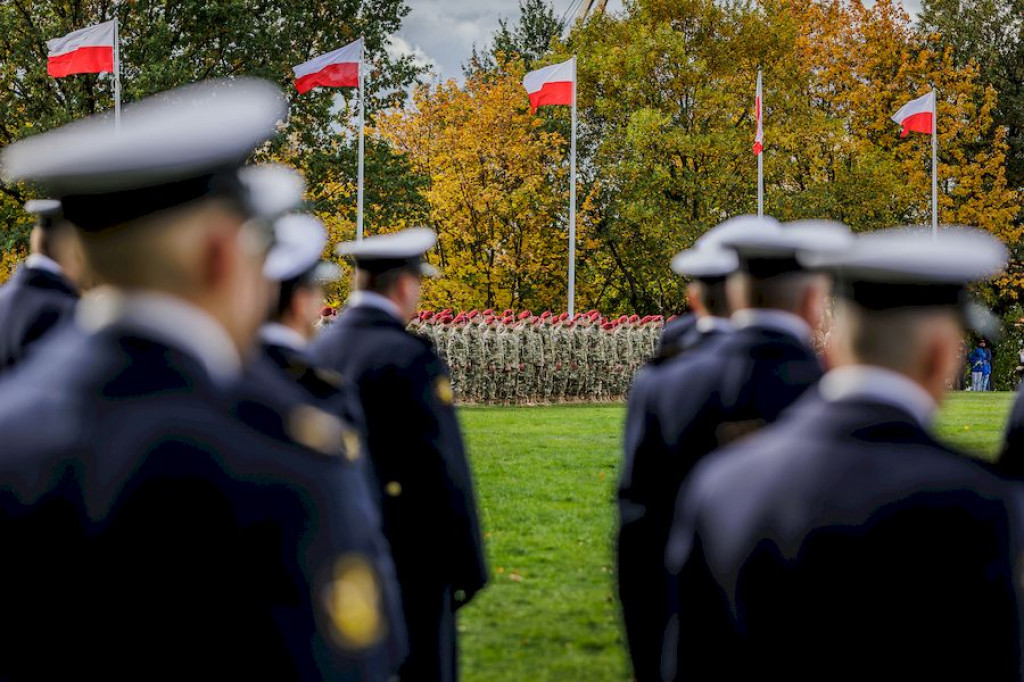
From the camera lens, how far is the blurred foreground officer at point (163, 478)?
5.18 feet

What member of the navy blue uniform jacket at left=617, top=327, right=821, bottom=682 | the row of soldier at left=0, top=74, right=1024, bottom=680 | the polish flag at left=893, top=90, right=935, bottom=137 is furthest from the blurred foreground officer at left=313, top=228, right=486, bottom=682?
the polish flag at left=893, top=90, right=935, bottom=137

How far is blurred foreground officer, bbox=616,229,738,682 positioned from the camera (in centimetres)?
413

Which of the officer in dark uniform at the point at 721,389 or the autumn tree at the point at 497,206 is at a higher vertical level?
the autumn tree at the point at 497,206

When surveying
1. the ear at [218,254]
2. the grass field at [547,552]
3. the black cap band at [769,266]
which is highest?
the ear at [218,254]

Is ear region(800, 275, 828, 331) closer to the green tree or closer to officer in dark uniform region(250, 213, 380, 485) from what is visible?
officer in dark uniform region(250, 213, 380, 485)

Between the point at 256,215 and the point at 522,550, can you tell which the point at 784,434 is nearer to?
the point at 256,215

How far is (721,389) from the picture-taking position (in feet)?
12.8

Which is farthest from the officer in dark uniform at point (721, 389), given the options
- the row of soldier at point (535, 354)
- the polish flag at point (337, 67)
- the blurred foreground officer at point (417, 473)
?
the polish flag at point (337, 67)

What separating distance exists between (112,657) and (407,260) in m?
3.21

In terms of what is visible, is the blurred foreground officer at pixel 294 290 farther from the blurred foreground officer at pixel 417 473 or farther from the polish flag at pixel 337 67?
the polish flag at pixel 337 67

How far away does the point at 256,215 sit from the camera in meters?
1.76

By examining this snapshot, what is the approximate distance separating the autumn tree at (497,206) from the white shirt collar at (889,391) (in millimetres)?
39727

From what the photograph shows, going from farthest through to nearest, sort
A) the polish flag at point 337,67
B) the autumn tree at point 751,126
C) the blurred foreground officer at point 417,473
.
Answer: the autumn tree at point 751,126 < the polish flag at point 337,67 < the blurred foreground officer at point 417,473

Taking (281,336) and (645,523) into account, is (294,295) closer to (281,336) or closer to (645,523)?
(281,336)
